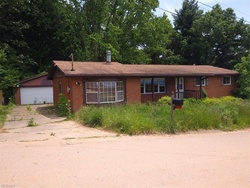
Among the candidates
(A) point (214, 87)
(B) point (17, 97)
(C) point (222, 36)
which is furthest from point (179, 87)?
(C) point (222, 36)

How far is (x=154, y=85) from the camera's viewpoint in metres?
23.2

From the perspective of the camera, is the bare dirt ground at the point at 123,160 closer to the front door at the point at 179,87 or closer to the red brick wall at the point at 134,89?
the red brick wall at the point at 134,89

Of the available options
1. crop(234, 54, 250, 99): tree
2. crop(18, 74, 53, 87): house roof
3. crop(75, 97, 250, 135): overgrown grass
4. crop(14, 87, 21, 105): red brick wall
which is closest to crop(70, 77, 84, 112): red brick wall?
crop(75, 97, 250, 135): overgrown grass

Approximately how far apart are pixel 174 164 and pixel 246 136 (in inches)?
209

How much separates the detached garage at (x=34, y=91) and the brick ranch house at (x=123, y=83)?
718 cm

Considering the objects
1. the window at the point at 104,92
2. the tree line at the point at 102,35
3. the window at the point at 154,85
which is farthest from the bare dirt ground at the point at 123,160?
the tree line at the point at 102,35

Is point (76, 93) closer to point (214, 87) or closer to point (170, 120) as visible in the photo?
point (170, 120)

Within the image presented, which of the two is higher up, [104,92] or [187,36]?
[187,36]

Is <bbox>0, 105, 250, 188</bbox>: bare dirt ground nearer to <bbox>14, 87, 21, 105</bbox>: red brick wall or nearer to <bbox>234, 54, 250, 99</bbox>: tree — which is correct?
<bbox>234, 54, 250, 99</bbox>: tree

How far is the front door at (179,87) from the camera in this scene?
79.5 feet

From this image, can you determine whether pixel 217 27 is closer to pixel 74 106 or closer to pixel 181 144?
pixel 74 106

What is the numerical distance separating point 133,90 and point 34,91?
1408cm

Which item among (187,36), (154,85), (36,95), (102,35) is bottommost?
(36,95)

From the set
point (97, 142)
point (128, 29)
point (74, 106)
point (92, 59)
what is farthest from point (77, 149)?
point (128, 29)
